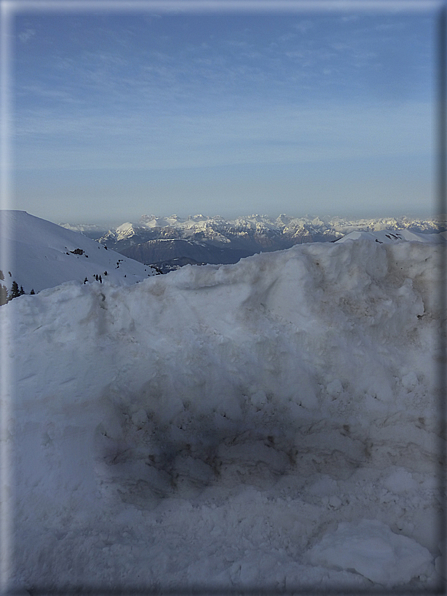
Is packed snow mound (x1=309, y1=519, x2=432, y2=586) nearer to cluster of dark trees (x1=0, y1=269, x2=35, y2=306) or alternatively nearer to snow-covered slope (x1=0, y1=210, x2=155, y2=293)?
cluster of dark trees (x1=0, y1=269, x2=35, y2=306)

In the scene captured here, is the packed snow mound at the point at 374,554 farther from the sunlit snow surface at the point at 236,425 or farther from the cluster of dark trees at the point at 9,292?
the cluster of dark trees at the point at 9,292

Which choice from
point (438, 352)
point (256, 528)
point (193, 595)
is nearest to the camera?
point (193, 595)

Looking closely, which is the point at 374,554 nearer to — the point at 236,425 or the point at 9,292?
the point at 236,425

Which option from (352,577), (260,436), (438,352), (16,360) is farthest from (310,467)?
(16,360)

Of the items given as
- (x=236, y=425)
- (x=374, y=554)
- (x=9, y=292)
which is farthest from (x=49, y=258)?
(x=374, y=554)

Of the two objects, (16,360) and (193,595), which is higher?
(16,360)

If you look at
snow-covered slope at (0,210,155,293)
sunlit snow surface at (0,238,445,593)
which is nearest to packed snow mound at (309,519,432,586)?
sunlit snow surface at (0,238,445,593)

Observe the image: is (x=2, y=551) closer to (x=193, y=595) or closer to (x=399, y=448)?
(x=193, y=595)
